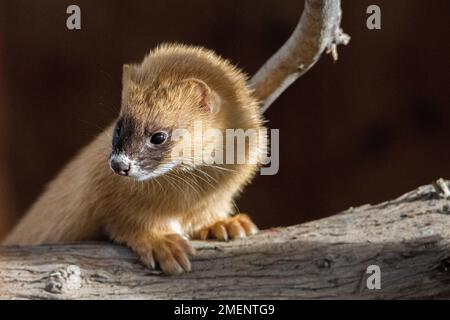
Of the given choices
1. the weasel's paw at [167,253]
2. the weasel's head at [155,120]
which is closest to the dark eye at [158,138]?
the weasel's head at [155,120]

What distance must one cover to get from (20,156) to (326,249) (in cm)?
173

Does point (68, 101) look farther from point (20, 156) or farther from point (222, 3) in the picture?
point (222, 3)

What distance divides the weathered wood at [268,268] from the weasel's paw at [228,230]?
0.10m

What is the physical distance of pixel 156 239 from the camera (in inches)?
85.1

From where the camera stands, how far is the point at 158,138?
2.02 metres

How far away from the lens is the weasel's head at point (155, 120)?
1.96 m

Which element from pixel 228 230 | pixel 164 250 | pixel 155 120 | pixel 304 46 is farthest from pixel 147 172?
pixel 304 46

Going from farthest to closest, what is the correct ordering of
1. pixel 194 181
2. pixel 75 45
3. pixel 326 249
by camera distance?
pixel 75 45 → pixel 194 181 → pixel 326 249

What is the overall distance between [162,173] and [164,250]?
22 centimetres

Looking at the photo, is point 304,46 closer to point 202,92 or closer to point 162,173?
point 202,92

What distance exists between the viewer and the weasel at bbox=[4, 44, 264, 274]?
6.63ft

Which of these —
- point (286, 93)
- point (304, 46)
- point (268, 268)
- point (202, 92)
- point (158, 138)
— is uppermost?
point (286, 93)
